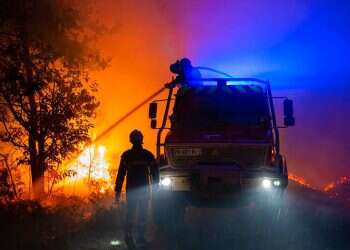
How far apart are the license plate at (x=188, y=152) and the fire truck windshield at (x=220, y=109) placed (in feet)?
2.39

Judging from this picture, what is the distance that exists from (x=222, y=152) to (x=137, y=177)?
5.54ft

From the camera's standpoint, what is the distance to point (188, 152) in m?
9.09

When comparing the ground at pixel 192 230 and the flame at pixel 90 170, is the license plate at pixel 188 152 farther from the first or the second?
the flame at pixel 90 170

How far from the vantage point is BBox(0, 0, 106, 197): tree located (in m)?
12.1

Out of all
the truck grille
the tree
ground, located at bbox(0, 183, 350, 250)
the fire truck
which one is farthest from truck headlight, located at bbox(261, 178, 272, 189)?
the tree

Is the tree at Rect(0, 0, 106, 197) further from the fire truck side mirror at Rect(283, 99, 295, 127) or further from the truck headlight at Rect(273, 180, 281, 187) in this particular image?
the truck headlight at Rect(273, 180, 281, 187)

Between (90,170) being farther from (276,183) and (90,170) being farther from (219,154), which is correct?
(276,183)

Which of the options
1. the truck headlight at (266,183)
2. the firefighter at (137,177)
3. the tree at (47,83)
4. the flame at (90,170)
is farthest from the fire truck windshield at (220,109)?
the flame at (90,170)

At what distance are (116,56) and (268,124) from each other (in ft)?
60.1

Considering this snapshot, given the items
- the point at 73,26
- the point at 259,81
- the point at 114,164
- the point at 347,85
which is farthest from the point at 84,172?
the point at 347,85

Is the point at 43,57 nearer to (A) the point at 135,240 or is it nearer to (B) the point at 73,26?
(B) the point at 73,26

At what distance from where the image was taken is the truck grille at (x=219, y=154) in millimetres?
8836

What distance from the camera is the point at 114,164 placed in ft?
74.6

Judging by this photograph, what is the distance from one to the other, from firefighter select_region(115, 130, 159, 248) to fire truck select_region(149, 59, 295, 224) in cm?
65
